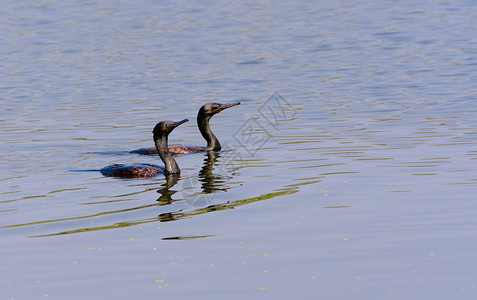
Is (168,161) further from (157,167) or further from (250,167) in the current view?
(250,167)

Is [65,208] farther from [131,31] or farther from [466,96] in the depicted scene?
[131,31]

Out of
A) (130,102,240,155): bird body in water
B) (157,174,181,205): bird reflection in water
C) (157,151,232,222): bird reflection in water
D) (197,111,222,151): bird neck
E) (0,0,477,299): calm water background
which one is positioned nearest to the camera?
(0,0,477,299): calm water background

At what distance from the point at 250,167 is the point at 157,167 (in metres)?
1.61

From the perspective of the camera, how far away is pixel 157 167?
1515 cm

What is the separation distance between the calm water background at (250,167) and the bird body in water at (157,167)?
1.02 ft

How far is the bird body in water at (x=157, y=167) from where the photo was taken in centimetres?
1434

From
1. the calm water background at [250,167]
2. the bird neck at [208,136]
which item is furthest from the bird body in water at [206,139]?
the calm water background at [250,167]

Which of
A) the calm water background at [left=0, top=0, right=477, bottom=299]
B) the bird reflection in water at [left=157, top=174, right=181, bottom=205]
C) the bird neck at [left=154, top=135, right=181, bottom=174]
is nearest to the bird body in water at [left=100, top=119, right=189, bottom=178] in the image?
the bird neck at [left=154, top=135, right=181, bottom=174]

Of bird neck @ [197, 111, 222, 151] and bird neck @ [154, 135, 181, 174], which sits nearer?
bird neck @ [154, 135, 181, 174]

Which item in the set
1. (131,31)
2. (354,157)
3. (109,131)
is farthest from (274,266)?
(131,31)

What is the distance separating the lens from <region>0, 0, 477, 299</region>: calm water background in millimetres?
8844

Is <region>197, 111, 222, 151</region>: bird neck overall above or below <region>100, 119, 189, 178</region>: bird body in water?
below

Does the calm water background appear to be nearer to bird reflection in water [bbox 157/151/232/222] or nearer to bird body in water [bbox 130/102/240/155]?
bird reflection in water [bbox 157/151/232/222]

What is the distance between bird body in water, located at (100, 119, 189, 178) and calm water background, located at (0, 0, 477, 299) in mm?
310
